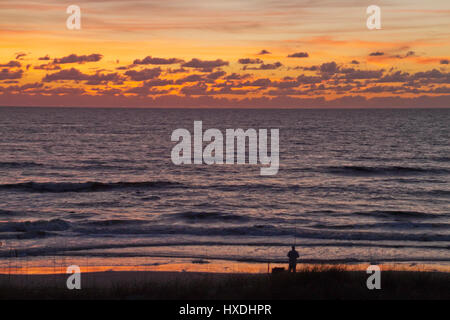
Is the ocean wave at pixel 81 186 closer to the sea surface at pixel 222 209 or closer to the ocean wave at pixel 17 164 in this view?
the sea surface at pixel 222 209

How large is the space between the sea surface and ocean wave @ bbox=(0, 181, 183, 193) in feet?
0.30

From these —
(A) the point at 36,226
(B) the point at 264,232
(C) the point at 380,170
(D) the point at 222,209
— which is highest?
(C) the point at 380,170

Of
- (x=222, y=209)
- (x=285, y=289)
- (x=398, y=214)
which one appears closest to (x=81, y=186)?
(x=222, y=209)

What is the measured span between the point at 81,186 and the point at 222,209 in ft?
50.3

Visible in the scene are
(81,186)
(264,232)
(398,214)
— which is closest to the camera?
(264,232)

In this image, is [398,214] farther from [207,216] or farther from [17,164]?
[17,164]

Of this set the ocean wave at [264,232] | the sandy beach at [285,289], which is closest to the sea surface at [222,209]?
the ocean wave at [264,232]

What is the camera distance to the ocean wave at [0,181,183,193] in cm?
4078

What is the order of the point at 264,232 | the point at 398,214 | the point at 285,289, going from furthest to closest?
the point at 398,214
the point at 264,232
the point at 285,289

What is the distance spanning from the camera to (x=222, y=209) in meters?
33.2

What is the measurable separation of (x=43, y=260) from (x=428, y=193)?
30762mm

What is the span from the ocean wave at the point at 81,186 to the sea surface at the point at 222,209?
9 centimetres

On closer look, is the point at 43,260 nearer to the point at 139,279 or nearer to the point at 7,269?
the point at 7,269

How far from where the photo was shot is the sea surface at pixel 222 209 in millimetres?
23422
